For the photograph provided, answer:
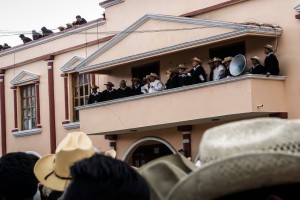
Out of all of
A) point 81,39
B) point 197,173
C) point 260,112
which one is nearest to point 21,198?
point 197,173

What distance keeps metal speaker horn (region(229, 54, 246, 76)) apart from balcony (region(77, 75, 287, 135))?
19.5 inches

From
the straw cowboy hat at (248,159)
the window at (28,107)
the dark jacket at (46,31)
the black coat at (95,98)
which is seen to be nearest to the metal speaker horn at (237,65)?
the black coat at (95,98)

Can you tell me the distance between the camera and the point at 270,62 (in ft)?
54.0

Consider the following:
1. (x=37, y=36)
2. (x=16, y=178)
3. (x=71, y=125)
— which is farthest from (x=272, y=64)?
(x=16, y=178)

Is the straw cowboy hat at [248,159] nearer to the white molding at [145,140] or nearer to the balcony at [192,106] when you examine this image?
the balcony at [192,106]

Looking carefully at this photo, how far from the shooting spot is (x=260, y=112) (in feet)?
52.9

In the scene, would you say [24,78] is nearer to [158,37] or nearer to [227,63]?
[158,37]

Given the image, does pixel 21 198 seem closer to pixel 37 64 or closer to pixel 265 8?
pixel 265 8

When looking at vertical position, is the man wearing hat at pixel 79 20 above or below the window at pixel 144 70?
above

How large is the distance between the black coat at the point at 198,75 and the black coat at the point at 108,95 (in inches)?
129

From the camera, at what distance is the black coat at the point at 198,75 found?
17.6 m

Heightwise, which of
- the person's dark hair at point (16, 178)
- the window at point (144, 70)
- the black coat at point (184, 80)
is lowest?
the person's dark hair at point (16, 178)

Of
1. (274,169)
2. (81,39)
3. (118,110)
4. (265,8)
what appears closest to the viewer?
(274,169)

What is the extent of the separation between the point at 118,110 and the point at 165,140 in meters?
1.51
